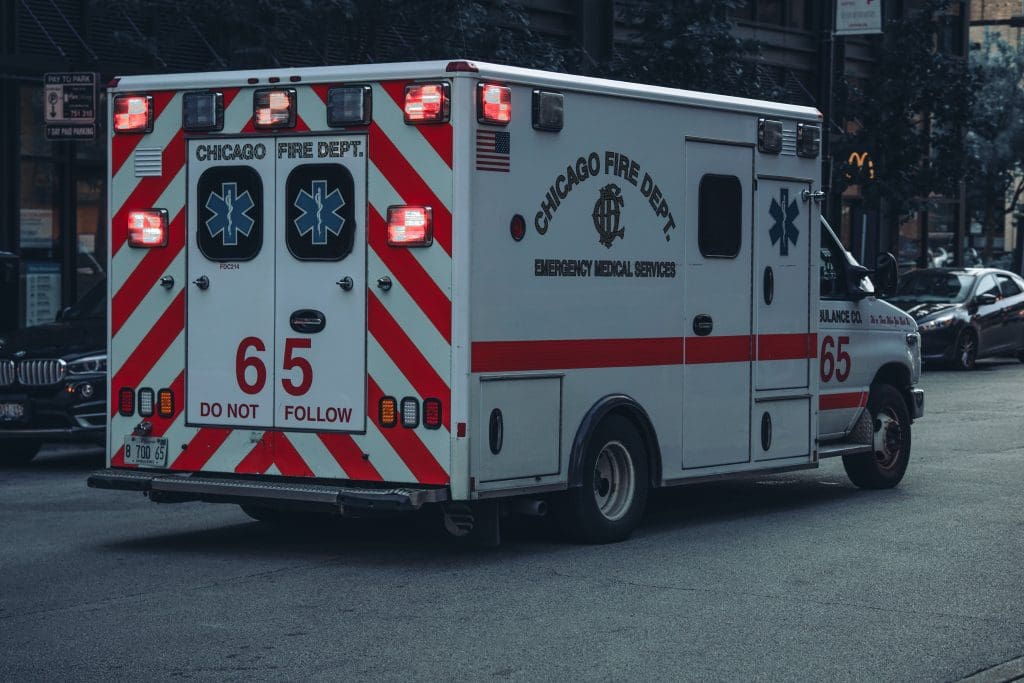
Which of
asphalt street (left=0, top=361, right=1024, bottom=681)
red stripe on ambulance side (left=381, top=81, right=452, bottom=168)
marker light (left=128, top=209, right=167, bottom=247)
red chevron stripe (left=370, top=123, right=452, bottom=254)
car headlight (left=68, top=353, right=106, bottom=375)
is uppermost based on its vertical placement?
red stripe on ambulance side (left=381, top=81, right=452, bottom=168)

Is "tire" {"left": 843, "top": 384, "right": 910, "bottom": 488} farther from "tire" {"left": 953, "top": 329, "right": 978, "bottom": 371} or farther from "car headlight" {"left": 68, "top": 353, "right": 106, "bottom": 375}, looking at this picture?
"tire" {"left": 953, "top": 329, "right": 978, "bottom": 371}

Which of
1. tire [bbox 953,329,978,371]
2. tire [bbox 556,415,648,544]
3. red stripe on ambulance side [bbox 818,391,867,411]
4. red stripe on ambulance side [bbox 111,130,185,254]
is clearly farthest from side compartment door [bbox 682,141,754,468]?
tire [bbox 953,329,978,371]

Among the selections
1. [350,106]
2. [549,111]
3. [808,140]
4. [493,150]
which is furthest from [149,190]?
[808,140]

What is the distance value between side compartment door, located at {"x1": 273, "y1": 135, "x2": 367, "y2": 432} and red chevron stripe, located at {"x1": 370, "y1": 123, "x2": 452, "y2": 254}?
0.34ft

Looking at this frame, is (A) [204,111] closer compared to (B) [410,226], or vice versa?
(B) [410,226]

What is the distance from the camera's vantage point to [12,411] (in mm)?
13914

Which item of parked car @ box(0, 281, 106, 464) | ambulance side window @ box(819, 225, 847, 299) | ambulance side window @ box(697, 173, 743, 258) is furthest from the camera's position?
parked car @ box(0, 281, 106, 464)

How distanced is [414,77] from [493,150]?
56cm

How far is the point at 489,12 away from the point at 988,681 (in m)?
15.4

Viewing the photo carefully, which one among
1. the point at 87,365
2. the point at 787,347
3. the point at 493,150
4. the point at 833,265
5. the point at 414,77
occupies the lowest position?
the point at 87,365

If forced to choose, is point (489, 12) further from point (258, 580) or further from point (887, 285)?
point (258, 580)

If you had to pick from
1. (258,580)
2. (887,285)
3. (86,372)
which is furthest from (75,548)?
(887,285)

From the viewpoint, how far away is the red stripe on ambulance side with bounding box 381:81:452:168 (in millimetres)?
Answer: 9219

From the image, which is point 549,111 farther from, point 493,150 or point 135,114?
point 135,114
